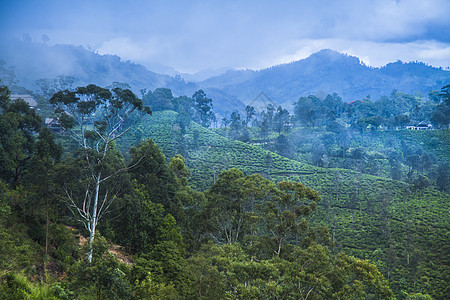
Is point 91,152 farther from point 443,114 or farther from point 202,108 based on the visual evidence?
point 443,114

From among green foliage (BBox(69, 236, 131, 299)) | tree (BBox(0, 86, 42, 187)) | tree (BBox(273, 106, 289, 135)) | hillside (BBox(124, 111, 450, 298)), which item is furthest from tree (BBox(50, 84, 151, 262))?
tree (BBox(273, 106, 289, 135))

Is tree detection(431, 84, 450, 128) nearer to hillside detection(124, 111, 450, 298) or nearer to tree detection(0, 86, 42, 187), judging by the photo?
hillside detection(124, 111, 450, 298)

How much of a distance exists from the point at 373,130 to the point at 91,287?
59.5 m

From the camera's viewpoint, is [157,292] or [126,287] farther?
[157,292]

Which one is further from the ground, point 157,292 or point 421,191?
point 157,292

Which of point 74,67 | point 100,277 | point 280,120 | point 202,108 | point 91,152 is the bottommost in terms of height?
point 100,277

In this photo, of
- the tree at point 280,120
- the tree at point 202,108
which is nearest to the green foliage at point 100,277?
the tree at point 280,120

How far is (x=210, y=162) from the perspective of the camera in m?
42.3

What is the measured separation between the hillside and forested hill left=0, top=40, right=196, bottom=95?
268 feet

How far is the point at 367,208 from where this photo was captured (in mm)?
30594

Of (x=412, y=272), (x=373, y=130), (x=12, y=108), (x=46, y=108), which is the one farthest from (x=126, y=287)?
(x=373, y=130)

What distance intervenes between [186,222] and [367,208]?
1941 centimetres

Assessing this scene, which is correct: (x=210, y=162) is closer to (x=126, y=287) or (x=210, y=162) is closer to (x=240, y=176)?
(x=240, y=176)

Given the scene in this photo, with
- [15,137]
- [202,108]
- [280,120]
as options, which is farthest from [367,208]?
[202,108]
